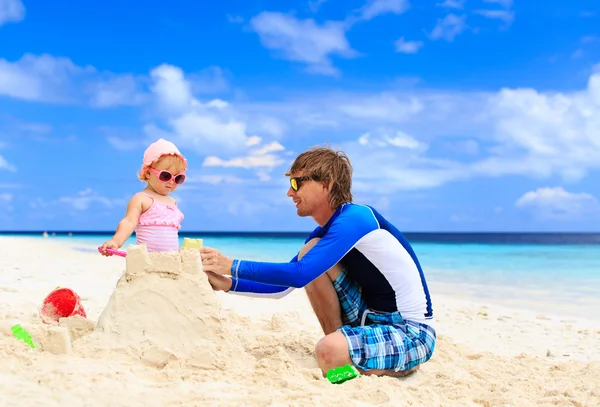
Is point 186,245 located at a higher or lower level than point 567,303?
higher

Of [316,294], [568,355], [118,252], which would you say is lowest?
[568,355]

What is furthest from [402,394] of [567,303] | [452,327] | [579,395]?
[567,303]

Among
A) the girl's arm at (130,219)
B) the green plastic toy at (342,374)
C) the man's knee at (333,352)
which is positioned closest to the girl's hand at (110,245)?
the girl's arm at (130,219)

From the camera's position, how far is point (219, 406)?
2.36m

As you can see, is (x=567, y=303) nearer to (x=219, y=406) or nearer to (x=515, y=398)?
(x=515, y=398)

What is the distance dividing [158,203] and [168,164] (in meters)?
0.27

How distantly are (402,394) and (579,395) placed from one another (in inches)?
46.8

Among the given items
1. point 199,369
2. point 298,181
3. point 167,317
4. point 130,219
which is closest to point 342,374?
point 199,369

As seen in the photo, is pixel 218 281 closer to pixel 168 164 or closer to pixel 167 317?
pixel 167 317

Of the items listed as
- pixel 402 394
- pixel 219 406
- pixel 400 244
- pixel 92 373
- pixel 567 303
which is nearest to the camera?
pixel 219 406

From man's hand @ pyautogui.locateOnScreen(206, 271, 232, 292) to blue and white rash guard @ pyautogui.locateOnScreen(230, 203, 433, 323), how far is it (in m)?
0.04

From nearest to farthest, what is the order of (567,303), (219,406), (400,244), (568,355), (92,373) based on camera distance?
(219,406) → (92,373) → (400,244) → (568,355) → (567,303)

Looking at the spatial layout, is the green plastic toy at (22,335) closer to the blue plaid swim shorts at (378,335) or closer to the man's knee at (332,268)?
the man's knee at (332,268)

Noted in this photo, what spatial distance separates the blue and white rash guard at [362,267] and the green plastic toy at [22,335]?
1.08 m
